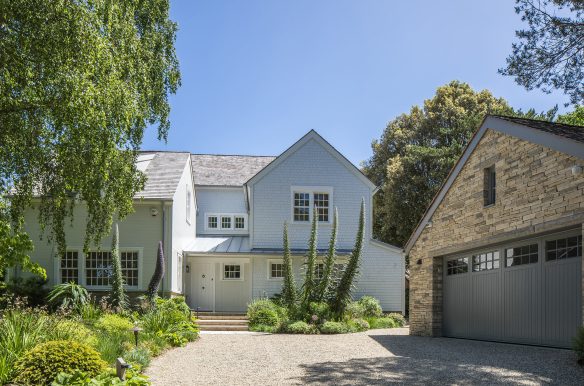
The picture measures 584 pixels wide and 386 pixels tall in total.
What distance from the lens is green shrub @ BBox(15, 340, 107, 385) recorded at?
7.50m

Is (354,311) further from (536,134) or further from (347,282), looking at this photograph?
(536,134)

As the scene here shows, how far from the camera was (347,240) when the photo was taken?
24781 millimetres

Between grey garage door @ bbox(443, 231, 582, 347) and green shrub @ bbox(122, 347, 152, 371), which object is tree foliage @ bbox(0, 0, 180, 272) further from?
grey garage door @ bbox(443, 231, 582, 347)

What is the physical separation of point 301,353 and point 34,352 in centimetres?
618

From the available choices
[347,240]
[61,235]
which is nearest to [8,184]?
[61,235]

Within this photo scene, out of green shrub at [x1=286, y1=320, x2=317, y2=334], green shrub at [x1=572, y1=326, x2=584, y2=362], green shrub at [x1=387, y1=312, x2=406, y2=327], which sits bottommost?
green shrub at [x1=387, y1=312, x2=406, y2=327]

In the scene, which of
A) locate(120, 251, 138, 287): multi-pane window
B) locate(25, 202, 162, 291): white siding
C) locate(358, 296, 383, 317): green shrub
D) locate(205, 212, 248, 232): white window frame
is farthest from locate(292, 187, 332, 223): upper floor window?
locate(120, 251, 138, 287): multi-pane window

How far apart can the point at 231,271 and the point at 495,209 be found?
548 inches

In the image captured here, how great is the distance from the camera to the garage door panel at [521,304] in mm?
12492

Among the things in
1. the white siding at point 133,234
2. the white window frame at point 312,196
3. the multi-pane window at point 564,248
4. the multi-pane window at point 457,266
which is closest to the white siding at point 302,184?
the white window frame at point 312,196

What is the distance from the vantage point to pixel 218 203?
2812 cm

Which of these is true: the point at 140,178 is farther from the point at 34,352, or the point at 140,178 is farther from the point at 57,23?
the point at 34,352

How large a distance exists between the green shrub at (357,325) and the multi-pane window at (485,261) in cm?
539

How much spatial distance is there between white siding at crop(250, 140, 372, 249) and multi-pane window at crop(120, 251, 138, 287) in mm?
5287
